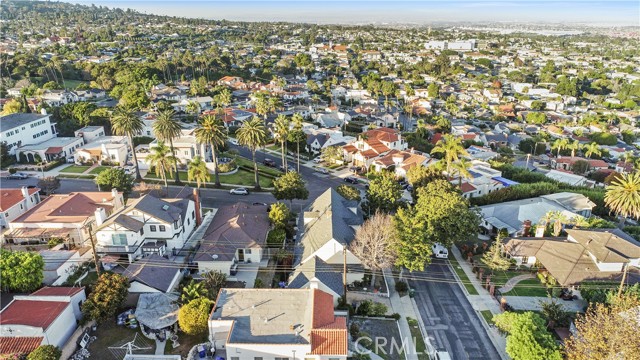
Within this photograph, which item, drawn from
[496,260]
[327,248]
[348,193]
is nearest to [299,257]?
[327,248]

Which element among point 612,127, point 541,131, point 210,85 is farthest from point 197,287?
point 612,127

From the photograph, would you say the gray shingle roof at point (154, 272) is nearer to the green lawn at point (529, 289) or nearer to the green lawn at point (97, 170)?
the green lawn at point (529, 289)

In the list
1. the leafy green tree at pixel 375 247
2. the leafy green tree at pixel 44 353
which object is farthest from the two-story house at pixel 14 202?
the leafy green tree at pixel 375 247

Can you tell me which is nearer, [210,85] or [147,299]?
[147,299]

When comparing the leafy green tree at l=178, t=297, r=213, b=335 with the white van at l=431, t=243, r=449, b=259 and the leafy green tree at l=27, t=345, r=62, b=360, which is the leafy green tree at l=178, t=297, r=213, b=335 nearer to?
the leafy green tree at l=27, t=345, r=62, b=360

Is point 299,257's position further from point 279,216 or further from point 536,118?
point 536,118

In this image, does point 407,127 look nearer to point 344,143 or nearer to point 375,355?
point 344,143
